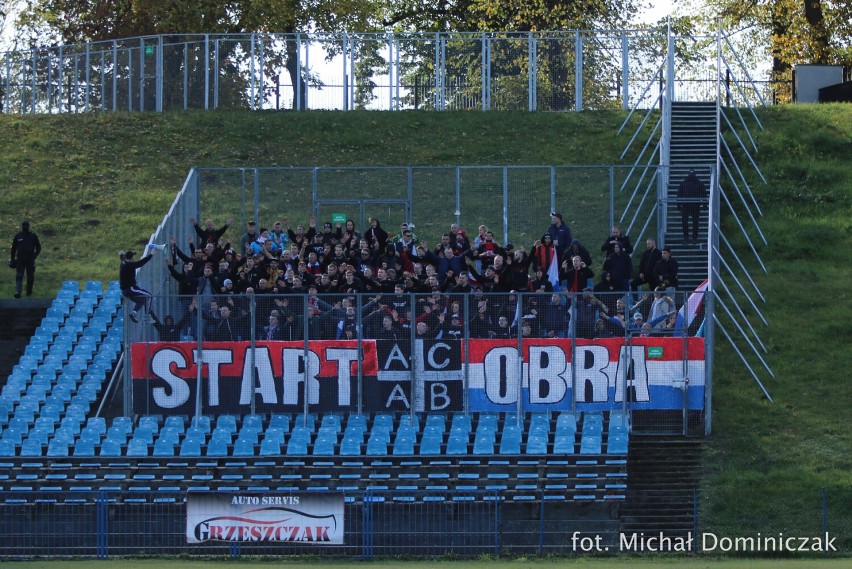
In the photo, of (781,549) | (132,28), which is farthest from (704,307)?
(132,28)

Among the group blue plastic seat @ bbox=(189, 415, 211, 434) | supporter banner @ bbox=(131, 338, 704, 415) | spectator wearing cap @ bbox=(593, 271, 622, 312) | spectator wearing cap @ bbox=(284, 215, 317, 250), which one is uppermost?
spectator wearing cap @ bbox=(284, 215, 317, 250)

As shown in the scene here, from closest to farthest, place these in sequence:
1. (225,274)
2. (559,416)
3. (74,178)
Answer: (559,416) → (225,274) → (74,178)

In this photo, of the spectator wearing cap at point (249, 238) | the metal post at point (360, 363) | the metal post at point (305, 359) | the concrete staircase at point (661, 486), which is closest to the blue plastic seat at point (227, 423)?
the metal post at point (305, 359)

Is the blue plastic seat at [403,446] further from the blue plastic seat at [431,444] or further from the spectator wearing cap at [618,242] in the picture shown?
the spectator wearing cap at [618,242]

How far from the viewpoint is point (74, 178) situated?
132ft

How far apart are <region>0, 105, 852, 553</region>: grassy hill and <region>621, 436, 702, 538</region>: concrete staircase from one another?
881mm

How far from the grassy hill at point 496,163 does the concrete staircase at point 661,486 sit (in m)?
0.88

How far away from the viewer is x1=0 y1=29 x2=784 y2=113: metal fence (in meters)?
42.3

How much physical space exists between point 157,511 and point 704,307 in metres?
10.5

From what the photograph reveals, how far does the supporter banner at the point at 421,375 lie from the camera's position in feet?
84.6

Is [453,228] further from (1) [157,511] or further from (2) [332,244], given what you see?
(1) [157,511]

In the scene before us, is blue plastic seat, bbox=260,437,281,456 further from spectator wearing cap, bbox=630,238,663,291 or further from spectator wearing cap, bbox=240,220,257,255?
spectator wearing cap, bbox=630,238,663,291

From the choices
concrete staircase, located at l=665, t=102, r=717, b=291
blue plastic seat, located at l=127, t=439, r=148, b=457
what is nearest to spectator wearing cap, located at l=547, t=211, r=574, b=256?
concrete staircase, located at l=665, t=102, r=717, b=291

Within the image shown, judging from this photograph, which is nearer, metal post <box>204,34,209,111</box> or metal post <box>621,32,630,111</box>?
metal post <box>621,32,630,111</box>
